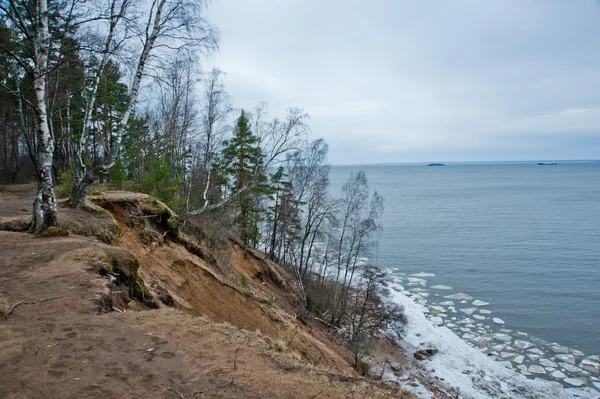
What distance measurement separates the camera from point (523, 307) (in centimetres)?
2294

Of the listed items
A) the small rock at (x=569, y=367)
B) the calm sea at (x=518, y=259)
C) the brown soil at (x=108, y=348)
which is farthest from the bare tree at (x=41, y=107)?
the calm sea at (x=518, y=259)

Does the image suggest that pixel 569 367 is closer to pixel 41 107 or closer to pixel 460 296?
pixel 460 296

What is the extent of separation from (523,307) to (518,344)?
4915 millimetres

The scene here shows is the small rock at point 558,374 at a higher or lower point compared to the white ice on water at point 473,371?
higher

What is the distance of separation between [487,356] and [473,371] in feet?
5.52

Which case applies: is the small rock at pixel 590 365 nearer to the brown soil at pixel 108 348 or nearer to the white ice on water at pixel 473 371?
the white ice on water at pixel 473 371

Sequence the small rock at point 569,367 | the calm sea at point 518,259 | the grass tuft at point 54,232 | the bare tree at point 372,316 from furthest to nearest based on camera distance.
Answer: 1. the calm sea at point 518,259
2. the bare tree at point 372,316
3. the small rock at point 569,367
4. the grass tuft at point 54,232

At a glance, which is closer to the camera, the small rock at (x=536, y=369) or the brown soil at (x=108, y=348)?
the brown soil at (x=108, y=348)

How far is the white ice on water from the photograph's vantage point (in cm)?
1508

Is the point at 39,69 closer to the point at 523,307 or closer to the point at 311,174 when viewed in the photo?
the point at 311,174

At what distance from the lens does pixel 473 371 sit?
17.0m

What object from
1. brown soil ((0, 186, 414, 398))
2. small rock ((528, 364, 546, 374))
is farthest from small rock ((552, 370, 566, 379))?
brown soil ((0, 186, 414, 398))

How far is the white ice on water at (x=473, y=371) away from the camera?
15.1m

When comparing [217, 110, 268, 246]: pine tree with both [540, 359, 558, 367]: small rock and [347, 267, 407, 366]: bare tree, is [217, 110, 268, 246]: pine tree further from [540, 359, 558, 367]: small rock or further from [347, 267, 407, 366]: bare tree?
[540, 359, 558, 367]: small rock
